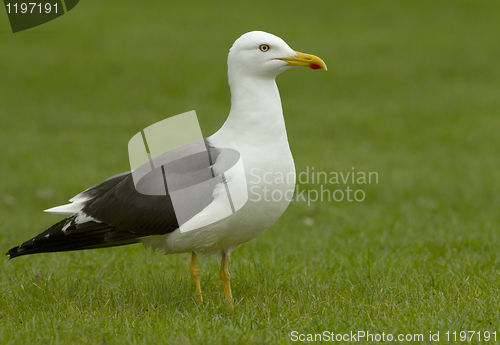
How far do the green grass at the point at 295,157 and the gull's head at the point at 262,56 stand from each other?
1.59 meters

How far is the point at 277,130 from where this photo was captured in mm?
3779

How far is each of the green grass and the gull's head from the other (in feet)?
5.23

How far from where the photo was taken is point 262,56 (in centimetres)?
379

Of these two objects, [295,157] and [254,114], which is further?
[295,157]

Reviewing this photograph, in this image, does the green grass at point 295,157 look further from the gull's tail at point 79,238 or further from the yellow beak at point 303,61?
the yellow beak at point 303,61

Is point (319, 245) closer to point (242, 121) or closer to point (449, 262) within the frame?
point (449, 262)

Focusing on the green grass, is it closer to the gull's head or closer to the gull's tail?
the gull's tail

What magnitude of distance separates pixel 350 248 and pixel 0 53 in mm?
12833

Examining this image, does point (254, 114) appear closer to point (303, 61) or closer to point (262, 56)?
point (262, 56)

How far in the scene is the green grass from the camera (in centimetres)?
364

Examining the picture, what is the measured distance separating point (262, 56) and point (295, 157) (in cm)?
595

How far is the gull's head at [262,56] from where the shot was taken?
3.79 meters

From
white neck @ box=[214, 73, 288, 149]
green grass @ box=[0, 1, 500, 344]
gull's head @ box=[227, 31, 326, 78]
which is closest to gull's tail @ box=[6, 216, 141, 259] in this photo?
green grass @ box=[0, 1, 500, 344]

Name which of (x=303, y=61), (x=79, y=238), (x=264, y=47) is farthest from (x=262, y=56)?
(x=79, y=238)
